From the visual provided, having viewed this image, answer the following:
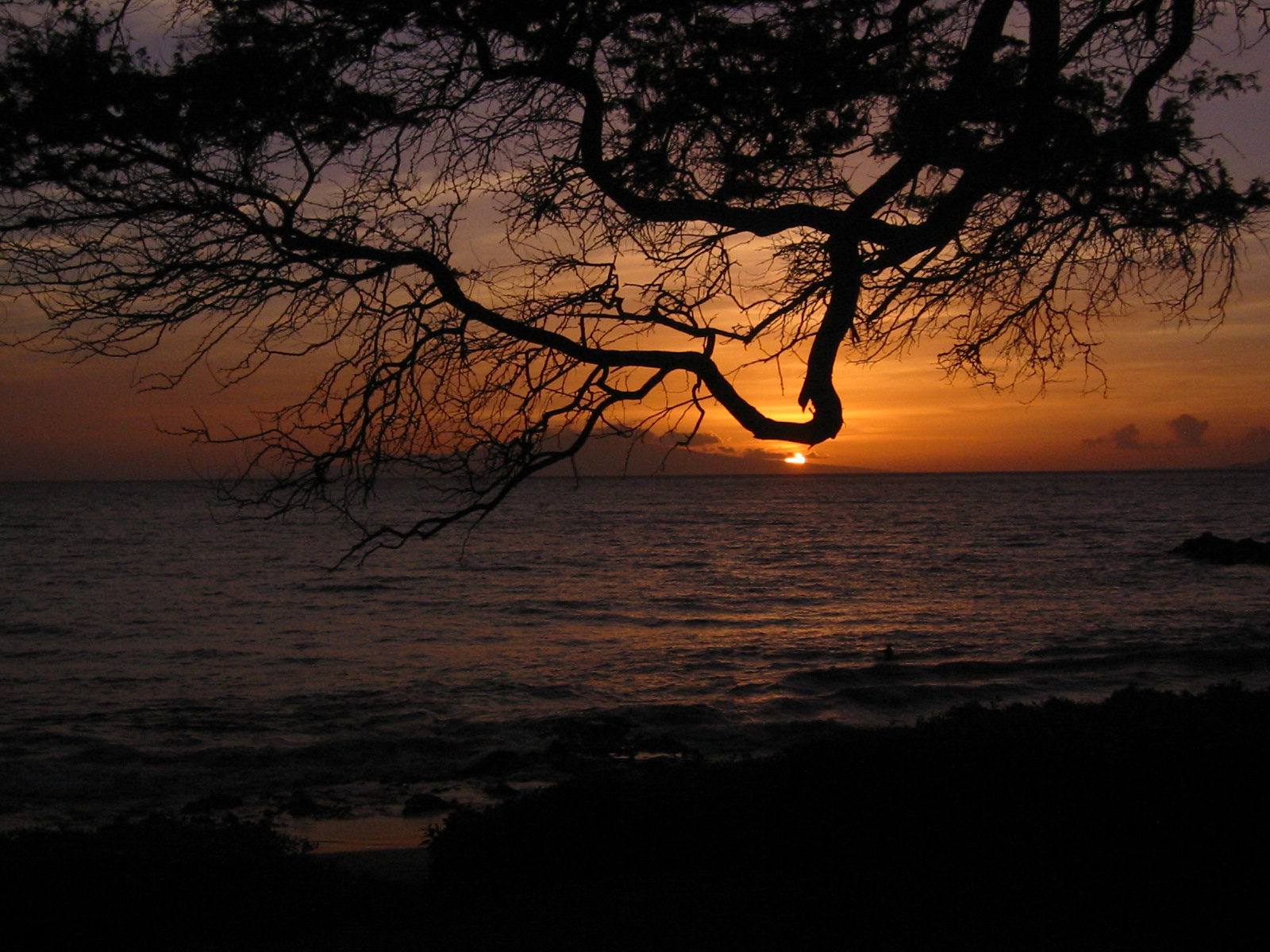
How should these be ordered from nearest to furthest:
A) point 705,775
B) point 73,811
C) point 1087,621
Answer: point 705,775 < point 73,811 < point 1087,621

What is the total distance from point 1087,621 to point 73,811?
21436 mm

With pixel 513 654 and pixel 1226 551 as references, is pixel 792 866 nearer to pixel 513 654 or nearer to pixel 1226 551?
pixel 513 654

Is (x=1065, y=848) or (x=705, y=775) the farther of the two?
(x=705, y=775)

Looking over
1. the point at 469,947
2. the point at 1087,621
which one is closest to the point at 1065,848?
the point at 469,947

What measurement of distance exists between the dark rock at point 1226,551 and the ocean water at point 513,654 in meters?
1.80

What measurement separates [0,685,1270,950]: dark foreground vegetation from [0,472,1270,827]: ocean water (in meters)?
4.05

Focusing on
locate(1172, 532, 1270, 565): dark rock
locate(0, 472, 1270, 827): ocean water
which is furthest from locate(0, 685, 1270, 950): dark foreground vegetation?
locate(1172, 532, 1270, 565): dark rock

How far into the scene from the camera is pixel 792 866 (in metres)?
5.44

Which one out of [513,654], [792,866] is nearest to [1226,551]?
[513,654]

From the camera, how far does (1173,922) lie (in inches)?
174

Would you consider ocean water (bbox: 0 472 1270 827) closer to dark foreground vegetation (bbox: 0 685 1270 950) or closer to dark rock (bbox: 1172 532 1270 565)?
dark rock (bbox: 1172 532 1270 565)

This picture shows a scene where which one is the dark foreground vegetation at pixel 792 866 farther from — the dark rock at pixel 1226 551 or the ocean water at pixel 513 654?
the dark rock at pixel 1226 551

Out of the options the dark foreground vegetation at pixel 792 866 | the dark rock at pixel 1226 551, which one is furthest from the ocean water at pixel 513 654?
the dark foreground vegetation at pixel 792 866

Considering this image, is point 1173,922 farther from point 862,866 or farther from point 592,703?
point 592,703
